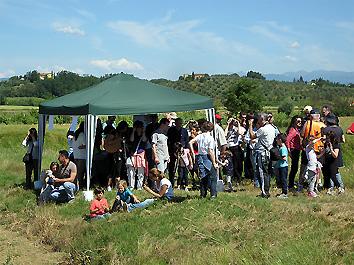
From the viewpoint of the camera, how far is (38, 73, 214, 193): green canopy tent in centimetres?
1109

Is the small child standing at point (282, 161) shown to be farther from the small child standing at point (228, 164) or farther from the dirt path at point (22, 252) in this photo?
the dirt path at point (22, 252)

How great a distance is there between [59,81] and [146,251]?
7347 centimetres

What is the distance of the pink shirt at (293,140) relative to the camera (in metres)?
10.5

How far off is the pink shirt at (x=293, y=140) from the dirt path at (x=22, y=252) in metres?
4.99

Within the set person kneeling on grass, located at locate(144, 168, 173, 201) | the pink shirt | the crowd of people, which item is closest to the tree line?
the crowd of people

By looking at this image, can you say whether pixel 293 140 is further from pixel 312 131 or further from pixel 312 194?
pixel 312 194

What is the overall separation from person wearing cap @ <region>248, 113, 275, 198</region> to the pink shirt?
86 centimetres

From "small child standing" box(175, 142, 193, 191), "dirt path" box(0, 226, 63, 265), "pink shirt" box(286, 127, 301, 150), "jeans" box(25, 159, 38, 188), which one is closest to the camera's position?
"dirt path" box(0, 226, 63, 265)

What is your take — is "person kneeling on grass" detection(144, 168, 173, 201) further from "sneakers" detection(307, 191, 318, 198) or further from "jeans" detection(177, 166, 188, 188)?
"sneakers" detection(307, 191, 318, 198)

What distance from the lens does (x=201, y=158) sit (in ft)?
29.9

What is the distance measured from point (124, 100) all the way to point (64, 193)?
2.47m

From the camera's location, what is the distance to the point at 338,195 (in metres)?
9.88

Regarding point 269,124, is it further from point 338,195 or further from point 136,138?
point 136,138

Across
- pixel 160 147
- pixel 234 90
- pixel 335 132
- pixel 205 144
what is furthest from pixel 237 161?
pixel 234 90
